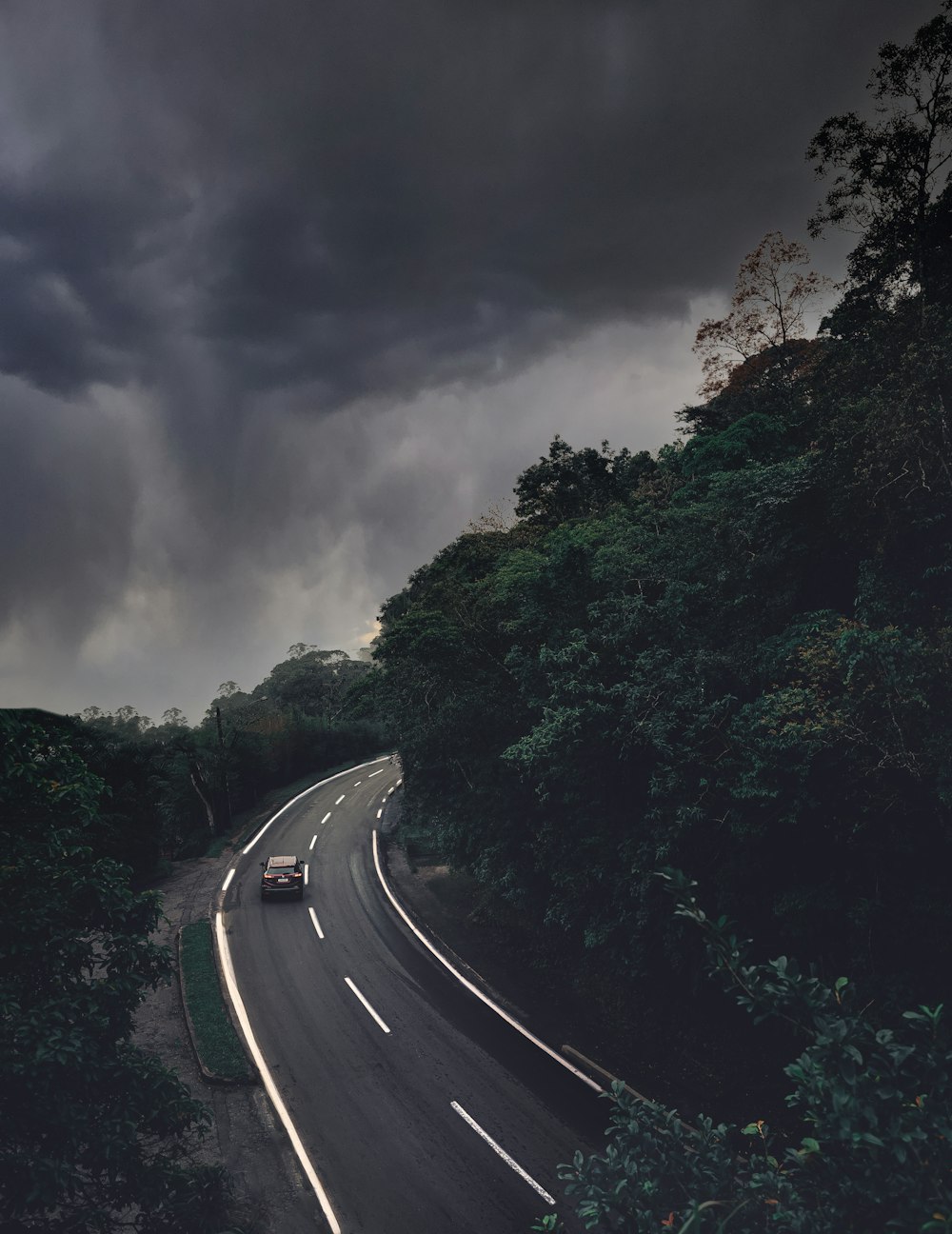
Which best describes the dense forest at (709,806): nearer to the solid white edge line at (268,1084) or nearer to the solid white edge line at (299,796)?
the solid white edge line at (268,1084)

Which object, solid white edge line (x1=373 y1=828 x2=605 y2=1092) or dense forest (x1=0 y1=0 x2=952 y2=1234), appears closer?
dense forest (x1=0 y1=0 x2=952 y2=1234)

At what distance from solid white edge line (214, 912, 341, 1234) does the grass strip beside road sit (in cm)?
30

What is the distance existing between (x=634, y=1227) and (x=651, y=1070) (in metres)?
11.8

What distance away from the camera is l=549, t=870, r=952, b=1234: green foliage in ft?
14.2

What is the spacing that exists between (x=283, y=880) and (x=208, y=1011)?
27.0 ft

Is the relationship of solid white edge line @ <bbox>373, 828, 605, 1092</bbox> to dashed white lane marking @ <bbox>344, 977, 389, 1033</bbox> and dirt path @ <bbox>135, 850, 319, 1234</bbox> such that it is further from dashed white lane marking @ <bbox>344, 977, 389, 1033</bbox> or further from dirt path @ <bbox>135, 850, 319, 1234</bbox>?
dirt path @ <bbox>135, 850, 319, 1234</bbox>

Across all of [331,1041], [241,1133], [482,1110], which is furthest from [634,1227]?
[331,1041]

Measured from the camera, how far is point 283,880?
2650 cm

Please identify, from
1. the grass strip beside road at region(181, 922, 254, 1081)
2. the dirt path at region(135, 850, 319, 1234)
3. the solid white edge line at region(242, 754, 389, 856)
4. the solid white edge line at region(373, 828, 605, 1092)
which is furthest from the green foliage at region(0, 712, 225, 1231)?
the solid white edge line at region(242, 754, 389, 856)

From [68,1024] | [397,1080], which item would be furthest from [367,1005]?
[68,1024]

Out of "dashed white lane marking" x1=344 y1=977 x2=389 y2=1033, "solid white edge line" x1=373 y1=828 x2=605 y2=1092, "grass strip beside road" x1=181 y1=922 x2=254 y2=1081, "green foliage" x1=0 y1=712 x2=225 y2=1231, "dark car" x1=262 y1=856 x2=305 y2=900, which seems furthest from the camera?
"dark car" x1=262 y1=856 x2=305 y2=900

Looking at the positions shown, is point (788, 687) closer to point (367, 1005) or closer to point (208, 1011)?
point (367, 1005)

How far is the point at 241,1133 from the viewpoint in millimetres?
13766

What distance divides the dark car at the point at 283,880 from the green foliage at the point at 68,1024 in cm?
1897
